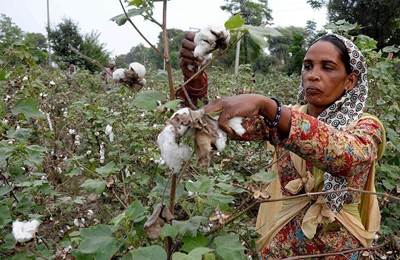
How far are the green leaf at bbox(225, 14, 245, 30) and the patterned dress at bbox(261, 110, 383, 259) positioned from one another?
0.26m

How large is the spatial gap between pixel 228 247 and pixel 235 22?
0.48 metres

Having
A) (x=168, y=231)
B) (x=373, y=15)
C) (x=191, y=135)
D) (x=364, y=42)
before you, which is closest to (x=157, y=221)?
(x=168, y=231)

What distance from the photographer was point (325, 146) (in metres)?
1.11

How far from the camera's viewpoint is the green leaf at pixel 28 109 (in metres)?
1.50

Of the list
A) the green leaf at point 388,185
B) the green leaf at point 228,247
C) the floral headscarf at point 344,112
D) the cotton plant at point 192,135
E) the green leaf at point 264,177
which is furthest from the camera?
the green leaf at point 388,185

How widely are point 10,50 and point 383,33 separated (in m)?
16.3

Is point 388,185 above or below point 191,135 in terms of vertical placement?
below

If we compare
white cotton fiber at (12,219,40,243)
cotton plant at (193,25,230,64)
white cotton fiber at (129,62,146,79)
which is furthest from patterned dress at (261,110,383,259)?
white cotton fiber at (12,219,40,243)

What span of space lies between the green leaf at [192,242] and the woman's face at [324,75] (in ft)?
2.17

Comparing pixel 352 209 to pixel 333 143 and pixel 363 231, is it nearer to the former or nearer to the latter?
pixel 363 231

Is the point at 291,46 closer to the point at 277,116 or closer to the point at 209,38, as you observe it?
the point at 277,116

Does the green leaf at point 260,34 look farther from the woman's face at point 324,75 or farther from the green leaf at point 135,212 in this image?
the woman's face at point 324,75

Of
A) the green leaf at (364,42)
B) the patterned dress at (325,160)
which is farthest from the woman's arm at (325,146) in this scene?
the green leaf at (364,42)

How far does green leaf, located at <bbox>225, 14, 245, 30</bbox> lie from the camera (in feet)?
3.07
